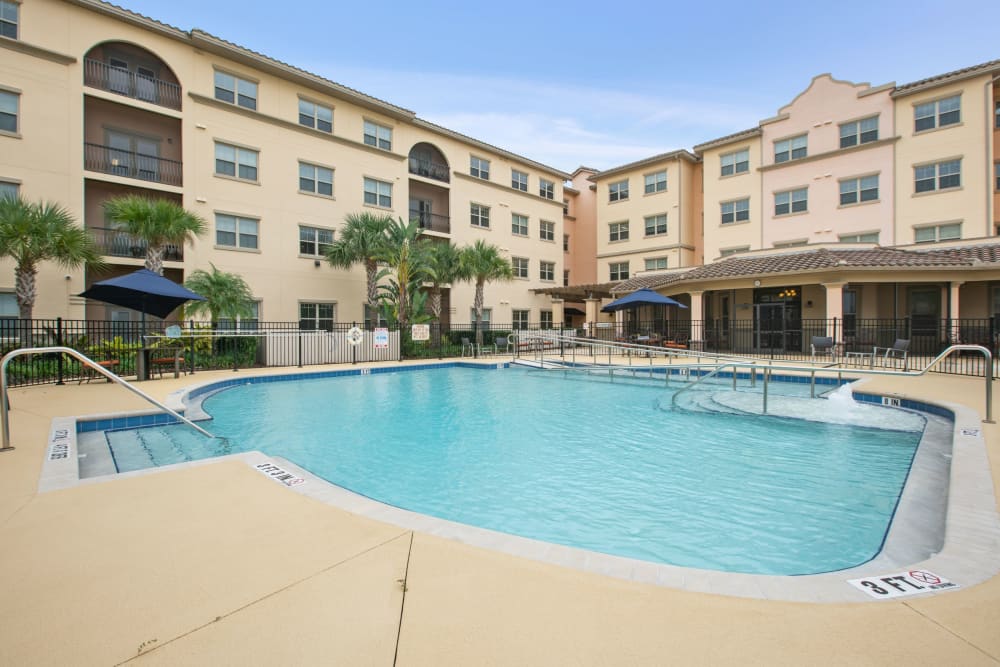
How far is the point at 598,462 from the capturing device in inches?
240

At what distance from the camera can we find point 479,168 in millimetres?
30109

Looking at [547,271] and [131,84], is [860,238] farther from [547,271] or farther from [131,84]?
[131,84]

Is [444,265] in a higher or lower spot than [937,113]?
lower

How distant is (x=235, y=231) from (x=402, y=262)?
753cm

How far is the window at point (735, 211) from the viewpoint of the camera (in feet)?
88.4

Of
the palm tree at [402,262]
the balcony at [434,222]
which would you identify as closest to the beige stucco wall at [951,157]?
the palm tree at [402,262]

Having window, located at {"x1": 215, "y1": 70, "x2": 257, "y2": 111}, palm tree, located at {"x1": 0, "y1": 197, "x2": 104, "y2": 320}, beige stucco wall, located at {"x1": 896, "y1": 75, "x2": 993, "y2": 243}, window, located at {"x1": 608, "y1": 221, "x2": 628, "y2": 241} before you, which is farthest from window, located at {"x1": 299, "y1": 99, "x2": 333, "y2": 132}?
beige stucco wall, located at {"x1": 896, "y1": 75, "x2": 993, "y2": 243}

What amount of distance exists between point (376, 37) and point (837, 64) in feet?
75.5

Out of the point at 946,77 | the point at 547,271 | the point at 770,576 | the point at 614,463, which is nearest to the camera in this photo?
the point at 770,576

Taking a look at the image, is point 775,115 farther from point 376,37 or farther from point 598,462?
point 598,462

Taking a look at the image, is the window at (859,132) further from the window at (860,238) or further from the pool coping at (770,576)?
the pool coping at (770,576)

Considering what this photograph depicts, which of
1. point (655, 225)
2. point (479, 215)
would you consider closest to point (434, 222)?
point (479, 215)

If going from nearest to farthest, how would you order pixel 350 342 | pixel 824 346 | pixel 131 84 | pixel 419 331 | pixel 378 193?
1. pixel 824 346
2. pixel 350 342
3. pixel 131 84
4. pixel 419 331
5. pixel 378 193

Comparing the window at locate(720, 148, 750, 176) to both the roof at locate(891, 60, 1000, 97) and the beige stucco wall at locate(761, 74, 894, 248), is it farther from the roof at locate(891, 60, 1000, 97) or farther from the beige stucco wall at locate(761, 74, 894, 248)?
the roof at locate(891, 60, 1000, 97)
